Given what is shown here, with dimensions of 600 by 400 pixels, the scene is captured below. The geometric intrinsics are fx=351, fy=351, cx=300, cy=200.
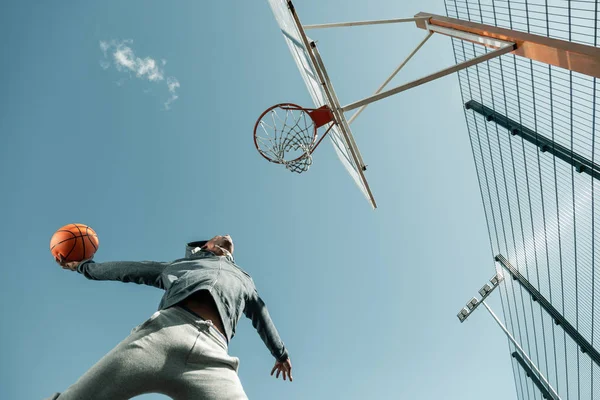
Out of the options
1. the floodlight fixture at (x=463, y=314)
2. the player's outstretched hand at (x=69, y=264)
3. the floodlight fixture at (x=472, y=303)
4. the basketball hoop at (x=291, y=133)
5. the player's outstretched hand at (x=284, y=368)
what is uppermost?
the floodlight fixture at (x=472, y=303)

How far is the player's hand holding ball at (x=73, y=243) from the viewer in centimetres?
340

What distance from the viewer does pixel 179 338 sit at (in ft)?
5.62

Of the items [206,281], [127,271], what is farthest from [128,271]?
[206,281]

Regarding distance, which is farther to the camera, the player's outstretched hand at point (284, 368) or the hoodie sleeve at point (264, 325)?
the player's outstretched hand at point (284, 368)

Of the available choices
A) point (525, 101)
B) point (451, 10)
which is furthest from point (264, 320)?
point (451, 10)

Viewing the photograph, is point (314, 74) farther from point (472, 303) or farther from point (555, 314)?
point (472, 303)

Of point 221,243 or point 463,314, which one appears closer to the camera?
point 221,243

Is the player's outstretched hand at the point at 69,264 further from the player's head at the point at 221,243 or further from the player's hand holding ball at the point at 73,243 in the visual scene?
the player's head at the point at 221,243

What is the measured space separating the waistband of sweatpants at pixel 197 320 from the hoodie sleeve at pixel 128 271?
0.57 metres

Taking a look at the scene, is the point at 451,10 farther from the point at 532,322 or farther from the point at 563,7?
the point at 532,322

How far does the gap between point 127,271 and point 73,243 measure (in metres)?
1.60

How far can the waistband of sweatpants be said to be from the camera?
1.86 m

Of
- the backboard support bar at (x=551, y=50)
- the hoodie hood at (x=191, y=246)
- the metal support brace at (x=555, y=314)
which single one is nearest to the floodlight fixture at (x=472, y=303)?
the metal support brace at (x=555, y=314)

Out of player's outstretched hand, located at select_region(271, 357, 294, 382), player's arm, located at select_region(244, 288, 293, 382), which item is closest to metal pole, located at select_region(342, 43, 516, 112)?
player's arm, located at select_region(244, 288, 293, 382)
